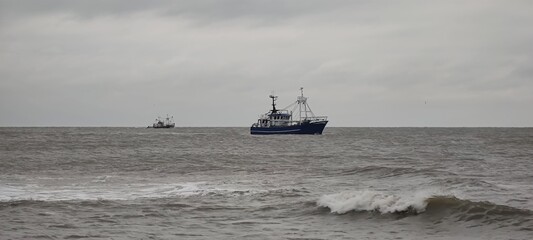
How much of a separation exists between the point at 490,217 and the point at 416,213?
1966mm

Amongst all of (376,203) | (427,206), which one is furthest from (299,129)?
(427,206)

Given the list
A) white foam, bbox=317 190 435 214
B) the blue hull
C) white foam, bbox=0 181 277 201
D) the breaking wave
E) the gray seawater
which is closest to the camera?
the gray seawater

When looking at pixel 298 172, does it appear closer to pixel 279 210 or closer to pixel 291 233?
pixel 279 210

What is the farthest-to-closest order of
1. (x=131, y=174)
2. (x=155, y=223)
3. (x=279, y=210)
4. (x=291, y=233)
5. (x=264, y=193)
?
(x=131, y=174)
(x=264, y=193)
(x=279, y=210)
(x=155, y=223)
(x=291, y=233)

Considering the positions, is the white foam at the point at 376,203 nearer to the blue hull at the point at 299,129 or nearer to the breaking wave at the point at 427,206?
the breaking wave at the point at 427,206

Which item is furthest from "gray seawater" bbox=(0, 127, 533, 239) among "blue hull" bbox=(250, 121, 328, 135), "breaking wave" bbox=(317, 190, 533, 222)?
"blue hull" bbox=(250, 121, 328, 135)

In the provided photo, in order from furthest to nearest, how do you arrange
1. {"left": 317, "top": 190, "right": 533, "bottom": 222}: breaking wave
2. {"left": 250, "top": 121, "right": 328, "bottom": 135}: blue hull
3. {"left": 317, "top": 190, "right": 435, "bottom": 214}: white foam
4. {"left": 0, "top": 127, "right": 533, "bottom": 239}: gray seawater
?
{"left": 250, "top": 121, "right": 328, "bottom": 135}: blue hull, {"left": 317, "top": 190, "right": 435, "bottom": 214}: white foam, {"left": 317, "top": 190, "right": 533, "bottom": 222}: breaking wave, {"left": 0, "top": 127, "right": 533, "bottom": 239}: gray seawater

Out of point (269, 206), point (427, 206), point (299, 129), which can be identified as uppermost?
point (299, 129)

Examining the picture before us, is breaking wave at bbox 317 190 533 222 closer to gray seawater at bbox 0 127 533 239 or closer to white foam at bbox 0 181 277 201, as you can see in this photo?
gray seawater at bbox 0 127 533 239

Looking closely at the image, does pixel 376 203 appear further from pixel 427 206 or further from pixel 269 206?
pixel 269 206

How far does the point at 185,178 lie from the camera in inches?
1187

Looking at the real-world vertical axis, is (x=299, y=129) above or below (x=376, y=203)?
above

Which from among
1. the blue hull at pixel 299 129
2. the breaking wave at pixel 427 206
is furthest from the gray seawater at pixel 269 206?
the blue hull at pixel 299 129

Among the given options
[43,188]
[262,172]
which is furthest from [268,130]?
[43,188]
